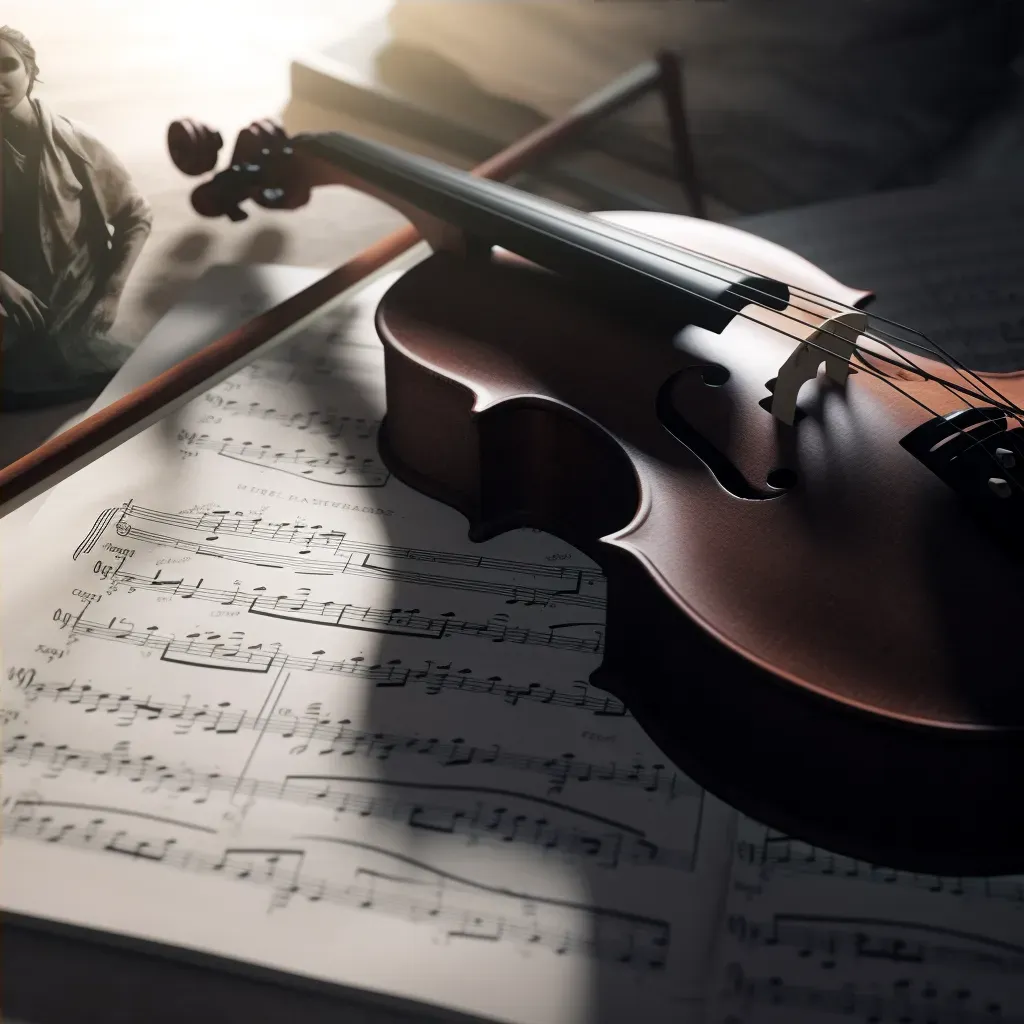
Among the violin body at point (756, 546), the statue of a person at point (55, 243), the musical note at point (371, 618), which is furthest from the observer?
the statue of a person at point (55, 243)

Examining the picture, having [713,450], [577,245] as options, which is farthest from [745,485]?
[577,245]

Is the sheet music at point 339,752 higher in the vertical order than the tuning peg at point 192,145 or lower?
lower

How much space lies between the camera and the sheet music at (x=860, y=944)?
0.68 meters

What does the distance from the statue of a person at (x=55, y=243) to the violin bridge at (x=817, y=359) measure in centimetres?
74

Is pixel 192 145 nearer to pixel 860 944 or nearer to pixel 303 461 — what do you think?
pixel 303 461

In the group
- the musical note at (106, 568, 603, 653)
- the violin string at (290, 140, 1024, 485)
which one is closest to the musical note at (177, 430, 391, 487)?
the musical note at (106, 568, 603, 653)

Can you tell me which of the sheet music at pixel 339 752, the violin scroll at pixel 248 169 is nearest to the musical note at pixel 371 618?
the sheet music at pixel 339 752

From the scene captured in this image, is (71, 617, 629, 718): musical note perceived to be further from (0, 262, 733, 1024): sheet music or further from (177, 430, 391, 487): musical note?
(177, 430, 391, 487): musical note

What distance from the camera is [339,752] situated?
2.71 feet

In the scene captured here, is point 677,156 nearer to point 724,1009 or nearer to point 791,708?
point 791,708

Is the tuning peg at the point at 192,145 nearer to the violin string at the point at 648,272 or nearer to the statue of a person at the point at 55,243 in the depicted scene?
the statue of a person at the point at 55,243

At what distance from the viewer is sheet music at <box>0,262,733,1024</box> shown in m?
0.71

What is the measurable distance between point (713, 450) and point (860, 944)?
0.36 meters

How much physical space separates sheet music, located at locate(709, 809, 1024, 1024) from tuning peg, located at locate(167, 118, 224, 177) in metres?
0.97
